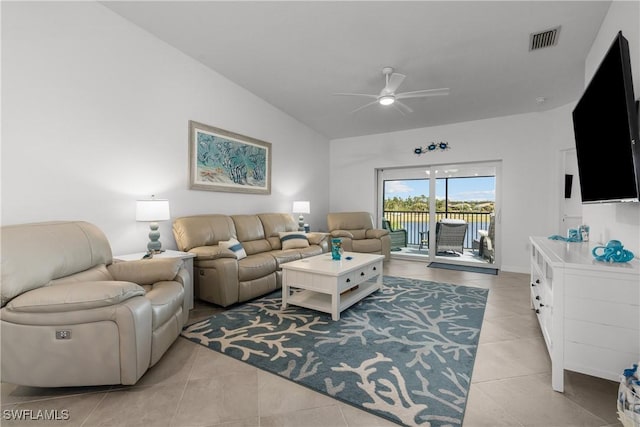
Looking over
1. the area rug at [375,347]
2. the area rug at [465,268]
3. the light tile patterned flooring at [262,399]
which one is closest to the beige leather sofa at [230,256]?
the area rug at [375,347]

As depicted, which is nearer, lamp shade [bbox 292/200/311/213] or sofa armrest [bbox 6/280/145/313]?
sofa armrest [bbox 6/280/145/313]

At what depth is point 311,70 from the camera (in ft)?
11.6

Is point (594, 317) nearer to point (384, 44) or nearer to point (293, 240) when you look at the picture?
point (384, 44)

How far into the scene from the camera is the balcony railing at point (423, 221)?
5.43 meters

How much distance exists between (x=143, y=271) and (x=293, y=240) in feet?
7.05

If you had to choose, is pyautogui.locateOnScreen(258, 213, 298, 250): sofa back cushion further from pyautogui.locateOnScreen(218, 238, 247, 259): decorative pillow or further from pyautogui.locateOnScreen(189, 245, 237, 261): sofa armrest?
pyautogui.locateOnScreen(189, 245, 237, 261): sofa armrest

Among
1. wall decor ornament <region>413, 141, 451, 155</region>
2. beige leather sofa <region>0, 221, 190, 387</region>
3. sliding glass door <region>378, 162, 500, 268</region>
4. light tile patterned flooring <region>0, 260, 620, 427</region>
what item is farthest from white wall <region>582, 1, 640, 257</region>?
beige leather sofa <region>0, 221, 190, 387</region>

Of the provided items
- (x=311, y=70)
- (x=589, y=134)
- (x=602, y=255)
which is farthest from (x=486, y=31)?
(x=602, y=255)

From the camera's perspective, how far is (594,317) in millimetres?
1562

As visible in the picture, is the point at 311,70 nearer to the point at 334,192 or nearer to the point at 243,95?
the point at 243,95

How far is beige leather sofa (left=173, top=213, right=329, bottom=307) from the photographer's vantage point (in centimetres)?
295

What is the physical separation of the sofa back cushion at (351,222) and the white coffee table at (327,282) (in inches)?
98.8

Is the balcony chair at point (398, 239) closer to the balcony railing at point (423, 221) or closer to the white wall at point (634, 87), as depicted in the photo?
the balcony railing at point (423, 221)

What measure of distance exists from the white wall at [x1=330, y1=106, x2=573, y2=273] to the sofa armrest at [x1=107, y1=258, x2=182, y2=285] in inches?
195
